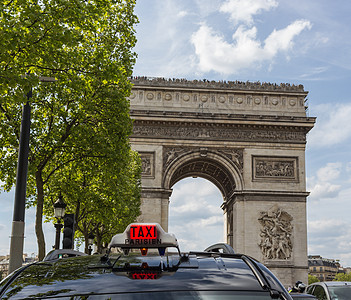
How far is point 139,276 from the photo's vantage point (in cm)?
240

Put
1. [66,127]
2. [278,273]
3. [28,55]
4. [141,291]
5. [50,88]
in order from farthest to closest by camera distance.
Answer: [278,273] → [66,127] → [50,88] → [28,55] → [141,291]

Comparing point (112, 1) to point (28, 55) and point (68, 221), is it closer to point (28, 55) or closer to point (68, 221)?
point (28, 55)

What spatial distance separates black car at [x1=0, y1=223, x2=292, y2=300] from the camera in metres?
2.27

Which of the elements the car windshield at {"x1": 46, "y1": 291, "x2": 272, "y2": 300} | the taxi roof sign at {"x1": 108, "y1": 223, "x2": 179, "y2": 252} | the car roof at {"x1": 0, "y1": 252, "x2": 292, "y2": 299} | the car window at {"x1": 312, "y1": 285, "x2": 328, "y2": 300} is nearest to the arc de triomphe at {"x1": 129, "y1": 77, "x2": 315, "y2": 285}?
the car window at {"x1": 312, "y1": 285, "x2": 328, "y2": 300}

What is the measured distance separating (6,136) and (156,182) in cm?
2513

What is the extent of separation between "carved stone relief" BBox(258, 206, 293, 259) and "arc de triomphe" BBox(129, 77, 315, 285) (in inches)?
2.7

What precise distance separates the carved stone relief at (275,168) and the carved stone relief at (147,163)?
7.33 metres

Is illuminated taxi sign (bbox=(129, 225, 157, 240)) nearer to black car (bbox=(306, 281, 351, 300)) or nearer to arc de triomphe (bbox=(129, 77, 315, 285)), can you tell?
black car (bbox=(306, 281, 351, 300))

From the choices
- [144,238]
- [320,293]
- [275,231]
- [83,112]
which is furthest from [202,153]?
[144,238]

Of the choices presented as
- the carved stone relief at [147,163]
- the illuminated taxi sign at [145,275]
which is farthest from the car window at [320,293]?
the carved stone relief at [147,163]

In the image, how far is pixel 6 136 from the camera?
51.9 feet

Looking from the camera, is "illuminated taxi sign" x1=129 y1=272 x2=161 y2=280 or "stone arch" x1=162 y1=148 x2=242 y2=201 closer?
"illuminated taxi sign" x1=129 y1=272 x2=161 y2=280

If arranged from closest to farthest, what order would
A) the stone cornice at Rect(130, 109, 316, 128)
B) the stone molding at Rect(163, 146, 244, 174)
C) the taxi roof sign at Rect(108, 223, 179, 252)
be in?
the taxi roof sign at Rect(108, 223, 179, 252)
the stone cornice at Rect(130, 109, 316, 128)
the stone molding at Rect(163, 146, 244, 174)

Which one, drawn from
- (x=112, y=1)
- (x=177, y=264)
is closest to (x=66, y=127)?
(x=112, y=1)
